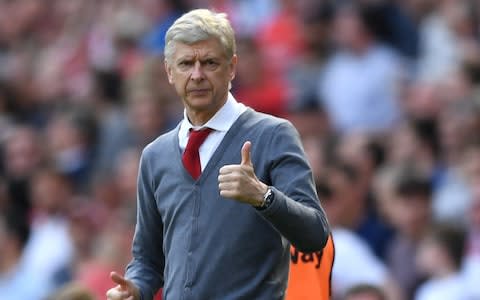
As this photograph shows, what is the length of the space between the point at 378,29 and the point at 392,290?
12.3 ft

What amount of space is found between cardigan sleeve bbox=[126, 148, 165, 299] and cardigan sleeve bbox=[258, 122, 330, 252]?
1.58 feet

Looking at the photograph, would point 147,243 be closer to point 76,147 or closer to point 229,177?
point 229,177

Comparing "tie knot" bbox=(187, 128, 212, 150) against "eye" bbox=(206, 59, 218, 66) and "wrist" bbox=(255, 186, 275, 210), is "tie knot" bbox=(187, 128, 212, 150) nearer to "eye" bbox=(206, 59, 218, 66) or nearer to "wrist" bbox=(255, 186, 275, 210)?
"eye" bbox=(206, 59, 218, 66)

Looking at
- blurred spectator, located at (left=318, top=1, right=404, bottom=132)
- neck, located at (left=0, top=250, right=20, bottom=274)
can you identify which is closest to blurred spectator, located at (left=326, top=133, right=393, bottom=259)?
blurred spectator, located at (left=318, top=1, right=404, bottom=132)

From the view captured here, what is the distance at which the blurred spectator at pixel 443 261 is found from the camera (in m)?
8.12

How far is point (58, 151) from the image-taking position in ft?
40.3

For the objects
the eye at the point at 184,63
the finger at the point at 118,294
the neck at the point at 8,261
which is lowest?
the finger at the point at 118,294

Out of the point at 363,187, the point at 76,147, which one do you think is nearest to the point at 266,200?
the point at 363,187

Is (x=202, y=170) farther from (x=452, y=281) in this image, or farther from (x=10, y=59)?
(x=10, y=59)

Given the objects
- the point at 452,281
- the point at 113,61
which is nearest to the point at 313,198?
the point at 452,281

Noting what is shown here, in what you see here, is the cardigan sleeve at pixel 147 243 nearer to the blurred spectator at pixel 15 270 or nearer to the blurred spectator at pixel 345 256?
the blurred spectator at pixel 345 256

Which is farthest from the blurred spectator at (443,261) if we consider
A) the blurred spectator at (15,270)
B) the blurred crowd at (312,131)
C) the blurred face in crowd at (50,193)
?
the blurred face in crowd at (50,193)

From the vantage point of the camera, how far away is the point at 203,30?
16.4 ft

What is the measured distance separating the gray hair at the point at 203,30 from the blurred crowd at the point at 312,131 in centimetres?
230
